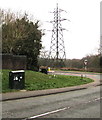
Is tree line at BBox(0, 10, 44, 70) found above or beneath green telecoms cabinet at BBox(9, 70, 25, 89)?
above

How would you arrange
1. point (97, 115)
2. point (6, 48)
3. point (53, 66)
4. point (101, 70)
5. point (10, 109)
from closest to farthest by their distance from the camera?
point (97, 115)
point (10, 109)
point (6, 48)
point (101, 70)
point (53, 66)

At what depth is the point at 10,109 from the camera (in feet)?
25.0

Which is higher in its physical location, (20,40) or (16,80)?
(20,40)

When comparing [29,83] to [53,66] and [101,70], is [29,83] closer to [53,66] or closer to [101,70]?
[101,70]

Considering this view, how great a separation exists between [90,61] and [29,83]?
1235 inches

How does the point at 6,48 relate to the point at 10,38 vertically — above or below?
below

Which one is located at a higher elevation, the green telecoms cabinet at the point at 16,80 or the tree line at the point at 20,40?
the tree line at the point at 20,40

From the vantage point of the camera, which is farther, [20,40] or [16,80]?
[20,40]

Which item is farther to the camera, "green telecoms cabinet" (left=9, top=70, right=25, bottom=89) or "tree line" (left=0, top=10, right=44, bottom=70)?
"tree line" (left=0, top=10, right=44, bottom=70)

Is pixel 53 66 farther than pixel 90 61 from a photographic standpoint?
Yes

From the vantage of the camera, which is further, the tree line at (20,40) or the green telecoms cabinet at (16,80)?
the tree line at (20,40)

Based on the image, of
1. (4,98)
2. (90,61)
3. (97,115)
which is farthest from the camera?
(90,61)

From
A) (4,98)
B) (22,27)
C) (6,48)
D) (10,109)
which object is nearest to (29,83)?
(4,98)

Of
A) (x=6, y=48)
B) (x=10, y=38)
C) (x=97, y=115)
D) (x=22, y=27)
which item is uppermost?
(x=22, y=27)
